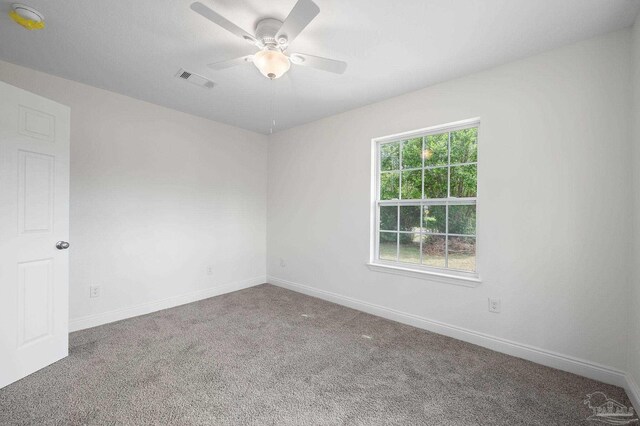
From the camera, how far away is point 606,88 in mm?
1972

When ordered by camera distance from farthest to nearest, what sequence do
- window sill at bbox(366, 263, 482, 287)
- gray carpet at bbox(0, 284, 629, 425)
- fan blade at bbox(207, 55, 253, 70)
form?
1. window sill at bbox(366, 263, 482, 287)
2. fan blade at bbox(207, 55, 253, 70)
3. gray carpet at bbox(0, 284, 629, 425)

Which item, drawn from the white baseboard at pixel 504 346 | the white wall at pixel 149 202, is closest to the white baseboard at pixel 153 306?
the white wall at pixel 149 202

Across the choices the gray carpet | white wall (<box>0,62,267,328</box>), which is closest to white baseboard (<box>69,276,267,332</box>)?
white wall (<box>0,62,267,328</box>)

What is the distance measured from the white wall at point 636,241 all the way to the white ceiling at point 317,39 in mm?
306

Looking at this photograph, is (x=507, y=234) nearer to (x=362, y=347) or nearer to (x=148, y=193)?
(x=362, y=347)

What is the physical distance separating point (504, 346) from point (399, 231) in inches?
55.4

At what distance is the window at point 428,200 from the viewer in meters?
2.69

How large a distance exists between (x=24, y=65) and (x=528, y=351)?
5.00m

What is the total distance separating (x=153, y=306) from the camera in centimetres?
327

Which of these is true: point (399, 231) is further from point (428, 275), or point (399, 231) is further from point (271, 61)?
point (271, 61)

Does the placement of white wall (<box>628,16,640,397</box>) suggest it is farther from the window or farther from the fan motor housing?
the fan motor housing

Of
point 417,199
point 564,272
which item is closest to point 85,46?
point 417,199

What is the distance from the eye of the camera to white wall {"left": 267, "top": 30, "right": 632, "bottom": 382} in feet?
6.40

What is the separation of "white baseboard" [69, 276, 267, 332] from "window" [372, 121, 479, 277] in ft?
7.06
